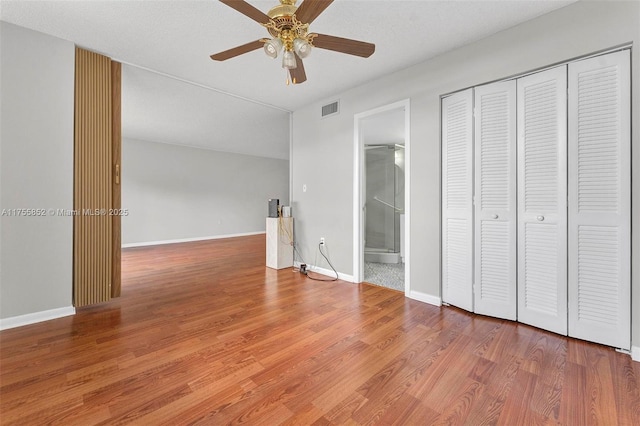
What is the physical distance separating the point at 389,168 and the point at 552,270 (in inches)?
128

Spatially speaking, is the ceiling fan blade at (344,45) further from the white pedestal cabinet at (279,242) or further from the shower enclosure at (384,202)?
the shower enclosure at (384,202)

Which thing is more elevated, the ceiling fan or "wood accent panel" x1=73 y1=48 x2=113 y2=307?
the ceiling fan

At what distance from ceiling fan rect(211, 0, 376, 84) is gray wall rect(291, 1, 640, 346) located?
50.5 inches

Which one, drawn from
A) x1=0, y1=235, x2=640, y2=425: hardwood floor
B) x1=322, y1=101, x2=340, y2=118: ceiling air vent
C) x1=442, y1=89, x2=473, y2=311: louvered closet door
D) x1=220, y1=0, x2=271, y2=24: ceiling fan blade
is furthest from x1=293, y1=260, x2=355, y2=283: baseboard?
x1=220, y1=0, x2=271, y2=24: ceiling fan blade

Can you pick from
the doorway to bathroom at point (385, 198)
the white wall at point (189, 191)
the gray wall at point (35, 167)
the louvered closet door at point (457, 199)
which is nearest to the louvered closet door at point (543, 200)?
the louvered closet door at point (457, 199)

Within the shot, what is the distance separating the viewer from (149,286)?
3.30 metres

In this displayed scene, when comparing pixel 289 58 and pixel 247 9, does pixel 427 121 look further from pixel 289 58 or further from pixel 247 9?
pixel 247 9

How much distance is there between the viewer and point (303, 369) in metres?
1.63

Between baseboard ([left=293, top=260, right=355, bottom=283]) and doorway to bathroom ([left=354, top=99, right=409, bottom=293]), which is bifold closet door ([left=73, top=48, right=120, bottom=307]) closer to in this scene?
baseboard ([left=293, top=260, right=355, bottom=283])

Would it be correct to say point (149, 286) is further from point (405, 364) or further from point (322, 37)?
point (322, 37)

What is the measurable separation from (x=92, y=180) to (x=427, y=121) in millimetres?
3521

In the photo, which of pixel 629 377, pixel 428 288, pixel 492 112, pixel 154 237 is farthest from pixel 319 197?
pixel 154 237

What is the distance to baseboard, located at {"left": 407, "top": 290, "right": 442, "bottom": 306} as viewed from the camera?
2.67 metres

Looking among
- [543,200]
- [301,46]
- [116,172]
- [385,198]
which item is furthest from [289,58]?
[385,198]
